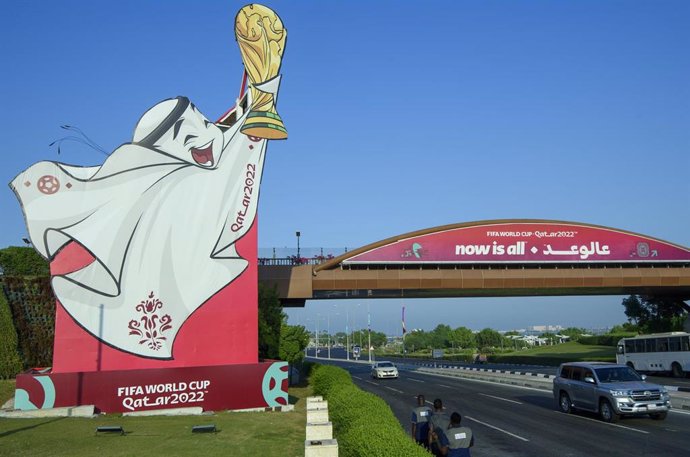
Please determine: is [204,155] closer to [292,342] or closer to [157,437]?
[157,437]

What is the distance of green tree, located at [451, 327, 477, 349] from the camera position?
14888 cm

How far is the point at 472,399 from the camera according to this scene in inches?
1081

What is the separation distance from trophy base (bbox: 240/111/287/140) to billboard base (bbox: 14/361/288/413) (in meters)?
9.27

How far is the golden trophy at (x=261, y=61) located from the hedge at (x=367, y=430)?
12.3 m

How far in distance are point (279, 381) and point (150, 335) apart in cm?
514

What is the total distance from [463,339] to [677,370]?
114 metres

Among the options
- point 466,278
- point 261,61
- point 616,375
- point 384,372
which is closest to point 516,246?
point 466,278

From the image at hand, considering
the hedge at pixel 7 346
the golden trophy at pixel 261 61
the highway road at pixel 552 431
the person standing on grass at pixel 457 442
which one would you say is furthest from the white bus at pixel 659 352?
the hedge at pixel 7 346

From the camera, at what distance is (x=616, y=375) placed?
19.5m

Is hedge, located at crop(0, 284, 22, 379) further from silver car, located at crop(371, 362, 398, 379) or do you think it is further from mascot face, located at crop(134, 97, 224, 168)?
silver car, located at crop(371, 362, 398, 379)

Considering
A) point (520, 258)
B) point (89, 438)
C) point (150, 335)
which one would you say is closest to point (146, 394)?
point (150, 335)

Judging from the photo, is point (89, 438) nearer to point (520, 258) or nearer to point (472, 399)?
point (472, 399)

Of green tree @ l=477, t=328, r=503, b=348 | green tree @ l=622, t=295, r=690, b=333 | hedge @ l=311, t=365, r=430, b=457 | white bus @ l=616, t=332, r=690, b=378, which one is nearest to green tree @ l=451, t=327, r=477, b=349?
green tree @ l=477, t=328, r=503, b=348

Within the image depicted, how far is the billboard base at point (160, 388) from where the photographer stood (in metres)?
19.2
